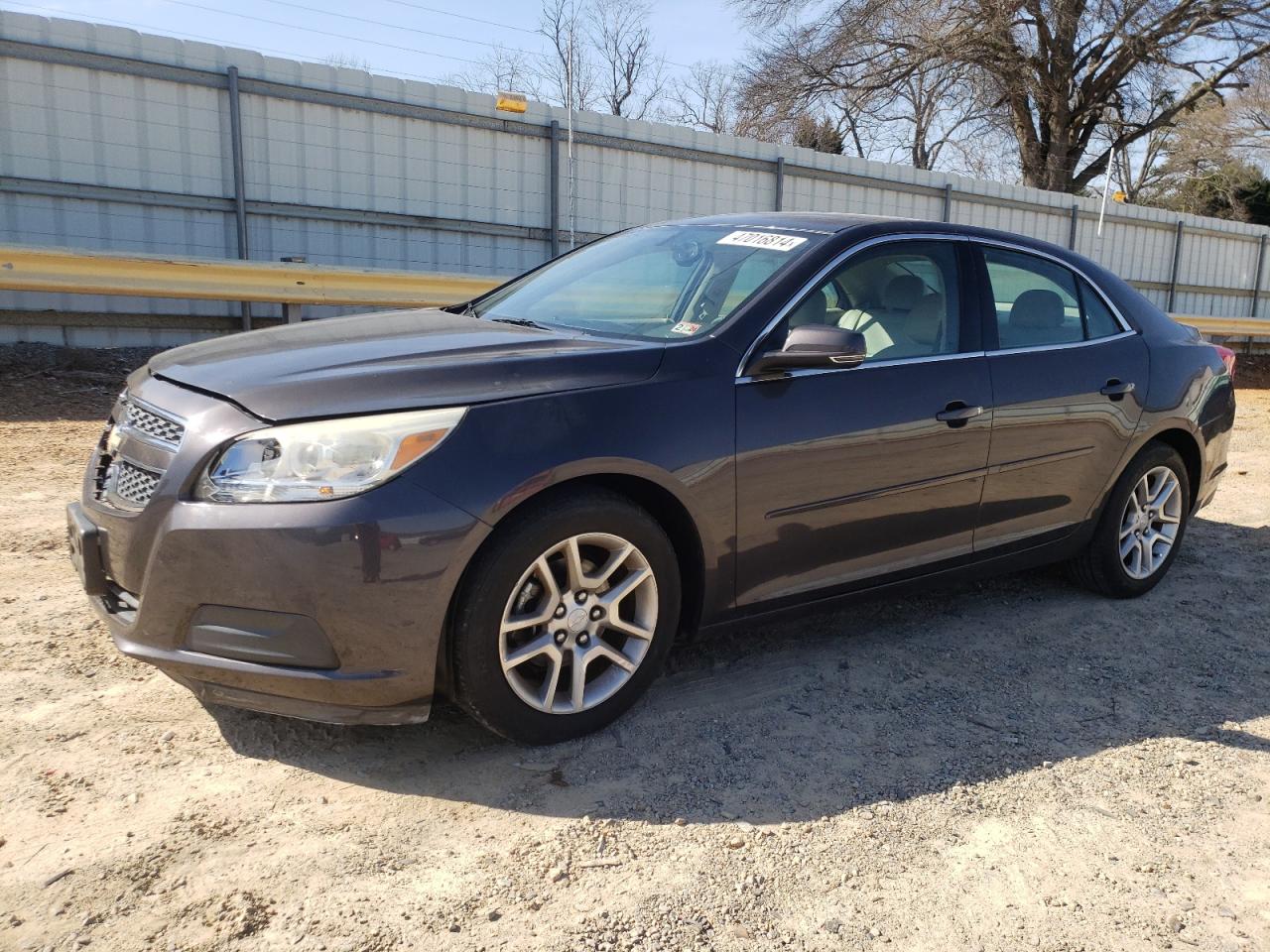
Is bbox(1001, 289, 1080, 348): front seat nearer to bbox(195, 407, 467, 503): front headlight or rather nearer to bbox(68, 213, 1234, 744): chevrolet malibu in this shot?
bbox(68, 213, 1234, 744): chevrolet malibu

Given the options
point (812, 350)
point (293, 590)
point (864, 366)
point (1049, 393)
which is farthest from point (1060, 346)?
point (293, 590)

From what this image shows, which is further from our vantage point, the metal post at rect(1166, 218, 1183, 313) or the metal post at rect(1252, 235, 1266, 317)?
the metal post at rect(1252, 235, 1266, 317)

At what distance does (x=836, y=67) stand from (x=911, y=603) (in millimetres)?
25856

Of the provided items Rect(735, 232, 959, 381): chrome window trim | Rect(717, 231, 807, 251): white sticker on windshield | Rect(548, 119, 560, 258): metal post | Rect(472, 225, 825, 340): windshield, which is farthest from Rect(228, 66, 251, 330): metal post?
Rect(735, 232, 959, 381): chrome window trim

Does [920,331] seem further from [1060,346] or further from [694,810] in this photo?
[694,810]

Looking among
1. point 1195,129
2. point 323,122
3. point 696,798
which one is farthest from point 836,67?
point 696,798

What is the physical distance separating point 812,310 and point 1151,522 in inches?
92.3

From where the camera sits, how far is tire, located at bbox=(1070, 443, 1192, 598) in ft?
14.9

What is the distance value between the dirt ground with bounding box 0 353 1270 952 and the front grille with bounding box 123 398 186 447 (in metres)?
0.88

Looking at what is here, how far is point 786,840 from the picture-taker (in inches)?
104

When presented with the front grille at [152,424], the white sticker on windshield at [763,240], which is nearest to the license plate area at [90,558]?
the front grille at [152,424]

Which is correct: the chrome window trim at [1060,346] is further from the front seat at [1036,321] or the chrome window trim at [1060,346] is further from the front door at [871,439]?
the front door at [871,439]

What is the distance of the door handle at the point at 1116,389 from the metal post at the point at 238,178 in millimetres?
7812

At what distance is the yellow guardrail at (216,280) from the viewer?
798 cm
